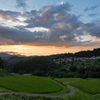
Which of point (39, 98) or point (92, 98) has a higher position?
point (39, 98)

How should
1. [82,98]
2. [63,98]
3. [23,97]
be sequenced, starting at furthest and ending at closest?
[82,98] → [63,98] → [23,97]

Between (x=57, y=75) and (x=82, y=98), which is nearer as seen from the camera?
(x=82, y=98)

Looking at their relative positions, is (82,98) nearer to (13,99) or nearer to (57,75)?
(13,99)

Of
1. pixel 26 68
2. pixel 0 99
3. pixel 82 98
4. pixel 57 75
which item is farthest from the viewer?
pixel 26 68

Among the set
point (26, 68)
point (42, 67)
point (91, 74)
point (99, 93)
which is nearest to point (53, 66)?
point (42, 67)

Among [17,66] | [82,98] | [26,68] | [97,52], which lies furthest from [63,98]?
[97,52]

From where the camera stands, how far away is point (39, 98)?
20.0m

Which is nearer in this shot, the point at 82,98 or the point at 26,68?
the point at 82,98

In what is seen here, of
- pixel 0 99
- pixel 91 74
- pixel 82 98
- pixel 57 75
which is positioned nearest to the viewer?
pixel 0 99

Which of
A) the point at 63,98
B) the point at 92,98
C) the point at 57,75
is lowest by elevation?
the point at 57,75

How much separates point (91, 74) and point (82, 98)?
5521 cm

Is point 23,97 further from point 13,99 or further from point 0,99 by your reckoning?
point 0,99

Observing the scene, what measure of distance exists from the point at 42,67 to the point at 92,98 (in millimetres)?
93508

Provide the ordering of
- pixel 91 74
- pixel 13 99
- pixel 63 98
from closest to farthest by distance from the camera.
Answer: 1. pixel 13 99
2. pixel 63 98
3. pixel 91 74
